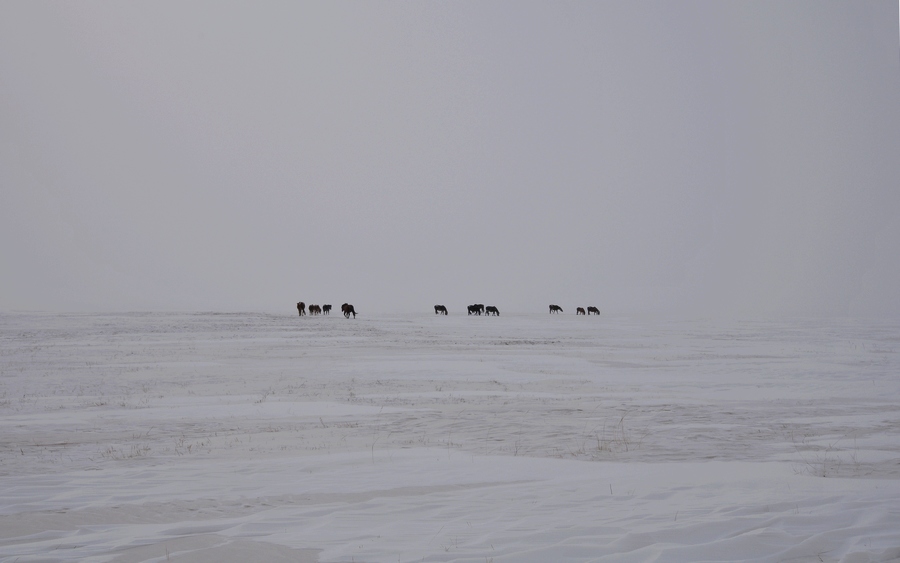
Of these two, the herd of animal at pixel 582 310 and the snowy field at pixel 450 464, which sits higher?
the snowy field at pixel 450 464

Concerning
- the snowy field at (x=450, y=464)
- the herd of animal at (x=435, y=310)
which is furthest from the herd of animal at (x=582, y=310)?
the snowy field at (x=450, y=464)

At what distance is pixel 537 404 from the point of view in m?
17.1

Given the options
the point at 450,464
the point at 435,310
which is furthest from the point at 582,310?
the point at 450,464

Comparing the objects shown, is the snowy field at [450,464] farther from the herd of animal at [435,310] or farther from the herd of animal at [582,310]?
the herd of animal at [582,310]

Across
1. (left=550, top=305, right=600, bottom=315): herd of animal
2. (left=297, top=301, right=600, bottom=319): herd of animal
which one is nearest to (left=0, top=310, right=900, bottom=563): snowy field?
(left=297, top=301, right=600, bottom=319): herd of animal

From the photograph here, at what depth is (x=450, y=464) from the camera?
35.3 feet

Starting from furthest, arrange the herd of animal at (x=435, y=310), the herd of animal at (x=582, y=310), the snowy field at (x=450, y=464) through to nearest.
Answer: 1. the herd of animal at (x=582, y=310)
2. the herd of animal at (x=435, y=310)
3. the snowy field at (x=450, y=464)

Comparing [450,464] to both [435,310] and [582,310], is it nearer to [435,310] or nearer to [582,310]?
[435,310]

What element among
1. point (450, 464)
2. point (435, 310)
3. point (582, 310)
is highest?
point (450, 464)

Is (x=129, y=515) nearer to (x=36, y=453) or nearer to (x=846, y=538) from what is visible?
(x=36, y=453)

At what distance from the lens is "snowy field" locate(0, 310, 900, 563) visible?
22.7 feet

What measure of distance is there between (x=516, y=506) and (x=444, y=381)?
44.7 feet

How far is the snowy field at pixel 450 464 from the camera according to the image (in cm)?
691

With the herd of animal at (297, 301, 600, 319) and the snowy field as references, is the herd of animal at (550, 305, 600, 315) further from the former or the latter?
the snowy field
